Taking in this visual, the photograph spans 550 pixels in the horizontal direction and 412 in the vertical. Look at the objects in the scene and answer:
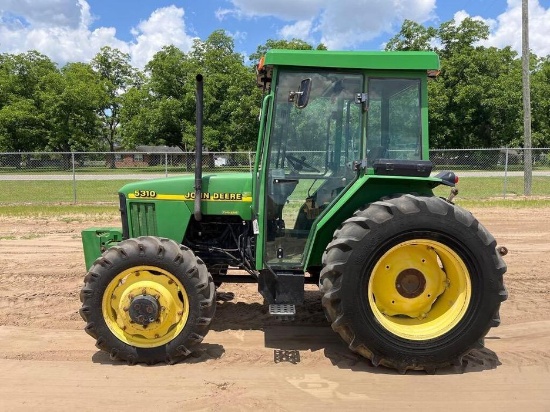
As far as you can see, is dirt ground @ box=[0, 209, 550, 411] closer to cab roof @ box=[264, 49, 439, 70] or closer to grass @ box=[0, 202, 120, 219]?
cab roof @ box=[264, 49, 439, 70]

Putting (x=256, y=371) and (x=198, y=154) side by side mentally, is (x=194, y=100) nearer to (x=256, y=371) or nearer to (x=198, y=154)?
(x=198, y=154)

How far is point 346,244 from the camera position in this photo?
351cm

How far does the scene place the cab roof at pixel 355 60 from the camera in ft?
12.1

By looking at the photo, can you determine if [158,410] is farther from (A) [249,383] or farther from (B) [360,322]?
(B) [360,322]

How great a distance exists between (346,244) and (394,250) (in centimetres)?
44

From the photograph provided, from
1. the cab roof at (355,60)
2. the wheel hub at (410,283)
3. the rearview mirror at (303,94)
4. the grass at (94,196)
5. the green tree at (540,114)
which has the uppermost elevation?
the green tree at (540,114)

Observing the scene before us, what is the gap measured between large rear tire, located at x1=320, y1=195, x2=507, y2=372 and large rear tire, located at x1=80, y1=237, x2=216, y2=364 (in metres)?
1.02

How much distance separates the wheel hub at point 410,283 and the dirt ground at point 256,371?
0.60 m

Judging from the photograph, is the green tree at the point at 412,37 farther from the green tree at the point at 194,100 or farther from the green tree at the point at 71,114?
the green tree at the point at 71,114

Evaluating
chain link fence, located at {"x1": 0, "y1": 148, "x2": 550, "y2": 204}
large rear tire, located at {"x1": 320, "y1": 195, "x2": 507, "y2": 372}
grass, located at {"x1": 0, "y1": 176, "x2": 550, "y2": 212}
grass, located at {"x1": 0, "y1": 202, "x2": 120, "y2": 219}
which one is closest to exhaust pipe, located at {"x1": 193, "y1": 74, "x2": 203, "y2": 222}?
large rear tire, located at {"x1": 320, "y1": 195, "x2": 507, "y2": 372}

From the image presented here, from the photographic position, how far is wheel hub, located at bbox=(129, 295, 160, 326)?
368cm

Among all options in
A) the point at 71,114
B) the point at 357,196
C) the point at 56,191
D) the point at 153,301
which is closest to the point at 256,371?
the point at 153,301

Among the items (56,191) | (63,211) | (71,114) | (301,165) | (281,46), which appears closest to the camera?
(301,165)

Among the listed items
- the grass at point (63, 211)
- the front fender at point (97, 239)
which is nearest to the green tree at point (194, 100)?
the grass at point (63, 211)
